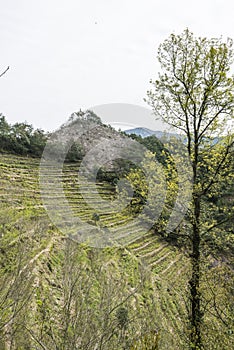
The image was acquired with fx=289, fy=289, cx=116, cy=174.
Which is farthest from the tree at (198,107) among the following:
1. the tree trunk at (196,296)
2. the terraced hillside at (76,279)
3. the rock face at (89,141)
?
the rock face at (89,141)

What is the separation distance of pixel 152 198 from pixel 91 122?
1918 cm

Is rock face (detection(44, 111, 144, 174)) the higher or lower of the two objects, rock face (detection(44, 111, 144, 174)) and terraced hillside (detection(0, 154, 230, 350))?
the higher

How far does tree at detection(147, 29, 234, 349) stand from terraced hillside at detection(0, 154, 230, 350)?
0.64m

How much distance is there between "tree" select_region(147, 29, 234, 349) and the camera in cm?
491

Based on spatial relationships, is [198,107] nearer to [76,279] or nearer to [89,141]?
[76,279]

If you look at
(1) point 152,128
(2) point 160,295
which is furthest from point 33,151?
(1) point 152,128

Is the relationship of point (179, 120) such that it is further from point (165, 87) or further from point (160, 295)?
point (160, 295)

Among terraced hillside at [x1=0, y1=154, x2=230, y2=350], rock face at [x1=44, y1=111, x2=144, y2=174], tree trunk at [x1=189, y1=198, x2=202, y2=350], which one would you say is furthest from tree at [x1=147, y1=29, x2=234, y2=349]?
rock face at [x1=44, y1=111, x2=144, y2=174]

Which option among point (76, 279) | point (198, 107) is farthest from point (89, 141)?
point (76, 279)

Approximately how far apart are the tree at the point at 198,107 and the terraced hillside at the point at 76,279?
0.64 metres

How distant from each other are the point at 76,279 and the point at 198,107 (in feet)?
11.8

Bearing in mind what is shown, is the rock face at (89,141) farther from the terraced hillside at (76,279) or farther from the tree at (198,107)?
the tree at (198,107)

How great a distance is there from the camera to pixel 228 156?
195 inches

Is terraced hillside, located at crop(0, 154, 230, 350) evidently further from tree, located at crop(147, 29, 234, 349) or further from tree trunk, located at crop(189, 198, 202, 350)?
tree, located at crop(147, 29, 234, 349)
